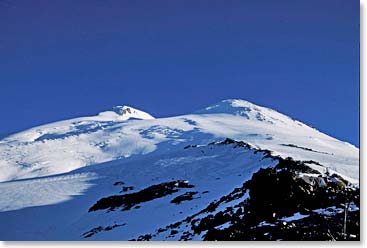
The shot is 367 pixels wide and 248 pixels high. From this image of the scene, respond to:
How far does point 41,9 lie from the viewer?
10289 millimetres

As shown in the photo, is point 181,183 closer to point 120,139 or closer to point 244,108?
point 244,108

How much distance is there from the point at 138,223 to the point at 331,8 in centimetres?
708

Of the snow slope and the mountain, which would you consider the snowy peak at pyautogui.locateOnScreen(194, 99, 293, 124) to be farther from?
the snow slope

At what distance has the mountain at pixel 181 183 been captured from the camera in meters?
9.72

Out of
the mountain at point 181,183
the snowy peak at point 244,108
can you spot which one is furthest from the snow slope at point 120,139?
the snowy peak at point 244,108

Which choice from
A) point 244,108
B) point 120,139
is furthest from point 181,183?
point 120,139

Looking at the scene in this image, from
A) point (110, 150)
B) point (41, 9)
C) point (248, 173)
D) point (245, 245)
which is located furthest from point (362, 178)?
point (110, 150)

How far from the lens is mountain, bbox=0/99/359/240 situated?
9.72 meters

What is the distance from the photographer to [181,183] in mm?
18906

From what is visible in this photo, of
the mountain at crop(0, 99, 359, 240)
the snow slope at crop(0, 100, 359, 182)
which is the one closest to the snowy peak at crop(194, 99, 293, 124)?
the mountain at crop(0, 99, 359, 240)

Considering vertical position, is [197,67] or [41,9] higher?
[41,9]

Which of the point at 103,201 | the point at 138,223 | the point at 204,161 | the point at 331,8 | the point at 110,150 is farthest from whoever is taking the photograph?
the point at 110,150

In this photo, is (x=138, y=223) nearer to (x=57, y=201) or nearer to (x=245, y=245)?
(x=57, y=201)

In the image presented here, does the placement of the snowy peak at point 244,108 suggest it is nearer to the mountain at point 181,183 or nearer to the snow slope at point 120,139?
the mountain at point 181,183
